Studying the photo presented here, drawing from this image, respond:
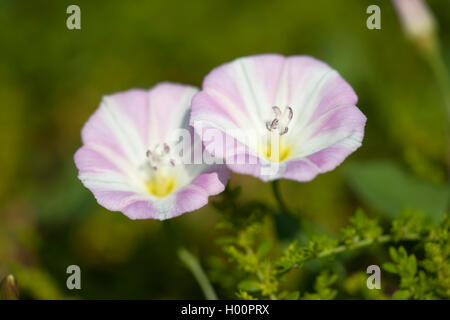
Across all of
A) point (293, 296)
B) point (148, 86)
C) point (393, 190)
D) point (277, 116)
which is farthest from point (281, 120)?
point (148, 86)

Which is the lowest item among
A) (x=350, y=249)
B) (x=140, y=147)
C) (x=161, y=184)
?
(x=350, y=249)

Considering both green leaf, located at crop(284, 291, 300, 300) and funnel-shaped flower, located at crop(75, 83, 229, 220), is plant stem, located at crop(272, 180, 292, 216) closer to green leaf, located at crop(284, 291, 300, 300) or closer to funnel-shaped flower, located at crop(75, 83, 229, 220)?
funnel-shaped flower, located at crop(75, 83, 229, 220)

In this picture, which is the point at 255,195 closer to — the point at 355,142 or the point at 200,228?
the point at 200,228

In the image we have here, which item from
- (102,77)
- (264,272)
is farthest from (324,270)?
(102,77)

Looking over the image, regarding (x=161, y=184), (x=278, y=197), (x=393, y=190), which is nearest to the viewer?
(x=278, y=197)

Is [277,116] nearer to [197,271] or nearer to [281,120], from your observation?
[281,120]
